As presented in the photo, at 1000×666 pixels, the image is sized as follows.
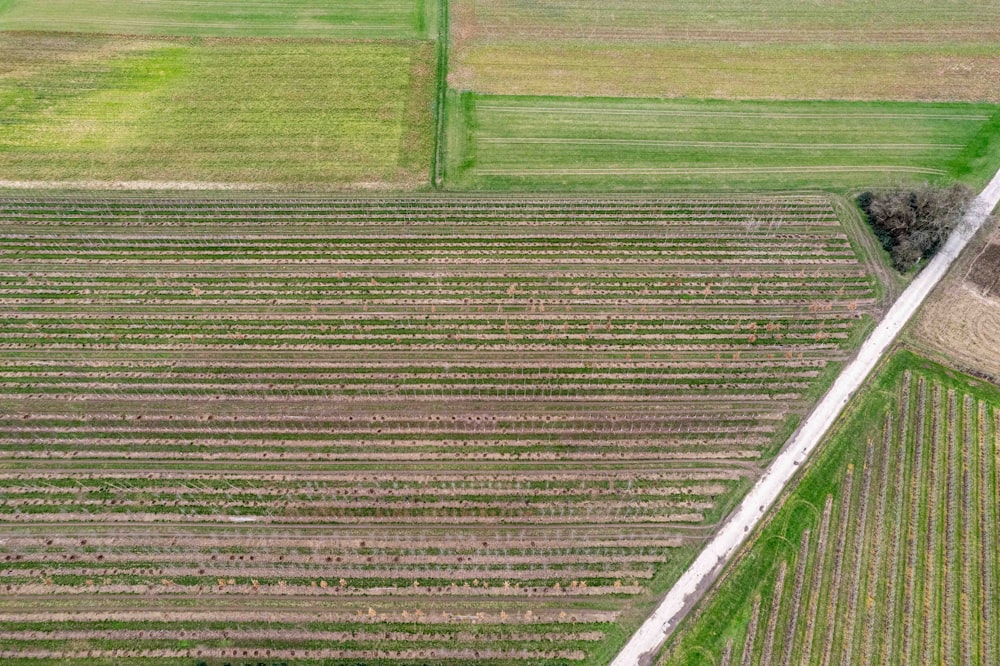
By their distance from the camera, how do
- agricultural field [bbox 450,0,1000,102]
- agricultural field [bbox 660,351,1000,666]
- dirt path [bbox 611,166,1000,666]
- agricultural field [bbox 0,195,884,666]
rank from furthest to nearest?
agricultural field [bbox 450,0,1000,102]
agricultural field [bbox 0,195,884,666]
dirt path [bbox 611,166,1000,666]
agricultural field [bbox 660,351,1000,666]

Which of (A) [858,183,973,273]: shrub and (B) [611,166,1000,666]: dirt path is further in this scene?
(A) [858,183,973,273]: shrub

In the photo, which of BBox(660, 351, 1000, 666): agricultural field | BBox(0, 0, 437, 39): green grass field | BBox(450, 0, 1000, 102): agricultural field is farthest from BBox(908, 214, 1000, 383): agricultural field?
BBox(0, 0, 437, 39): green grass field

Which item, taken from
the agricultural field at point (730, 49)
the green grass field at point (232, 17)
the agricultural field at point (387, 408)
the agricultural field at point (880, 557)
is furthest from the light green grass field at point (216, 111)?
the agricultural field at point (880, 557)

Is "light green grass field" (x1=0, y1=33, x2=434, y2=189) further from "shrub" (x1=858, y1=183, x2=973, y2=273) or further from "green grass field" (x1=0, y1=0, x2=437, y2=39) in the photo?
"shrub" (x1=858, y1=183, x2=973, y2=273)

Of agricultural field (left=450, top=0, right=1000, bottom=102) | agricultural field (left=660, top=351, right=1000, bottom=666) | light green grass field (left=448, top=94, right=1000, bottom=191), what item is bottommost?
agricultural field (left=660, top=351, right=1000, bottom=666)

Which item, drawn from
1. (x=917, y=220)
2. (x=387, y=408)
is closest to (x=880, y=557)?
(x=917, y=220)

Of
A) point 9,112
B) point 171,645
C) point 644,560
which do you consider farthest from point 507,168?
point 9,112

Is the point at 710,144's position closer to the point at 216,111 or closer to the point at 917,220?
the point at 917,220
